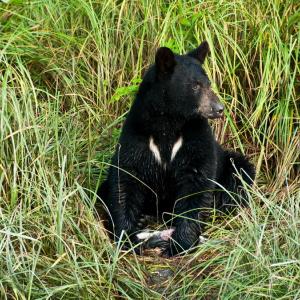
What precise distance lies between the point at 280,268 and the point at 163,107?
1635mm

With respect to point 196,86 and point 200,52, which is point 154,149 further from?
point 200,52

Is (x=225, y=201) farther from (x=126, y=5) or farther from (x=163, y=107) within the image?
(x=126, y=5)

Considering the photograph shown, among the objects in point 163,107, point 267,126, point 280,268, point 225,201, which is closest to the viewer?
point 280,268

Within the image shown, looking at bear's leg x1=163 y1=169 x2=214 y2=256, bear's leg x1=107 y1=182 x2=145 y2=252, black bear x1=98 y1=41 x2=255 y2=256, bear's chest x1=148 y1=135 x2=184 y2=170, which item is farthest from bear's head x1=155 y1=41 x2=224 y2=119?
bear's leg x1=107 y1=182 x2=145 y2=252

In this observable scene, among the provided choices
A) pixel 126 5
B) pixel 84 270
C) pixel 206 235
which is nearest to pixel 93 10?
pixel 126 5

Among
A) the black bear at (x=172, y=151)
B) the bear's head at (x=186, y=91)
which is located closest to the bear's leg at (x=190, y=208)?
the black bear at (x=172, y=151)

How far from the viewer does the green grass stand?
543cm

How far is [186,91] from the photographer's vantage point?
646 cm

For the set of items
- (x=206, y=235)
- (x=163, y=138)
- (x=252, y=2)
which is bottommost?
(x=206, y=235)

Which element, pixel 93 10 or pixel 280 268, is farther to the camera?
pixel 93 10

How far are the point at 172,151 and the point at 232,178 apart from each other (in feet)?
2.54

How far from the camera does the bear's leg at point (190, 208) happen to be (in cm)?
640

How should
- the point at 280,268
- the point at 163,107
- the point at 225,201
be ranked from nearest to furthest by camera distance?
the point at 280,268 → the point at 163,107 → the point at 225,201

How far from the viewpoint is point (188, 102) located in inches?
254
